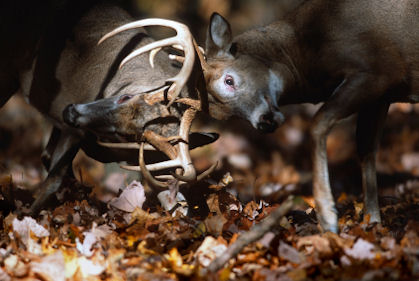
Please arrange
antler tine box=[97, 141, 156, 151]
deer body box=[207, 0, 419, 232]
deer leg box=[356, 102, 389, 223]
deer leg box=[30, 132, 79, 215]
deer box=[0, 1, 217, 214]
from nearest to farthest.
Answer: deer body box=[207, 0, 419, 232] < antler tine box=[97, 141, 156, 151] < deer box=[0, 1, 217, 214] < deer leg box=[30, 132, 79, 215] < deer leg box=[356, 102, 389, 223]

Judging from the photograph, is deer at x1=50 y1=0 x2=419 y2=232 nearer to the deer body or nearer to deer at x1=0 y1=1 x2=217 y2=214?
the deer body

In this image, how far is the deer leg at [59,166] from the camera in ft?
18.9

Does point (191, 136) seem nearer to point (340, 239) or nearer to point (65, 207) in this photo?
point (65, 207)

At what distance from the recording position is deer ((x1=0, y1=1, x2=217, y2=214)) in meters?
5.52

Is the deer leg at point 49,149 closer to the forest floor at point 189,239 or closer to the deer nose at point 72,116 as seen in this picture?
the forest floor at point 189,239

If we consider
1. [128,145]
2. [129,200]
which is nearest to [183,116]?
[128,145]

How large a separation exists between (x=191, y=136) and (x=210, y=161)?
4.55m

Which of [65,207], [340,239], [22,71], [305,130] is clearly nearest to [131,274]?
[340,239]

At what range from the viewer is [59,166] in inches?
239

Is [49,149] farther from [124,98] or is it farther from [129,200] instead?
[129,200]

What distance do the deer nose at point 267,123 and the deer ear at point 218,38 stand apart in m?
0.73

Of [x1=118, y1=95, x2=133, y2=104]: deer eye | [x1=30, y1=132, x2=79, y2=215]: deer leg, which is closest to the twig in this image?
[x1=118, y1=95, x2=133, y2=104]: deer eye

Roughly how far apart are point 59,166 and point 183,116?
56.8 inches

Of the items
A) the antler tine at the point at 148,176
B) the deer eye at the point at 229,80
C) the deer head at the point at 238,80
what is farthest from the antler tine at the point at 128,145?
the deer eye at the point at 229,80
